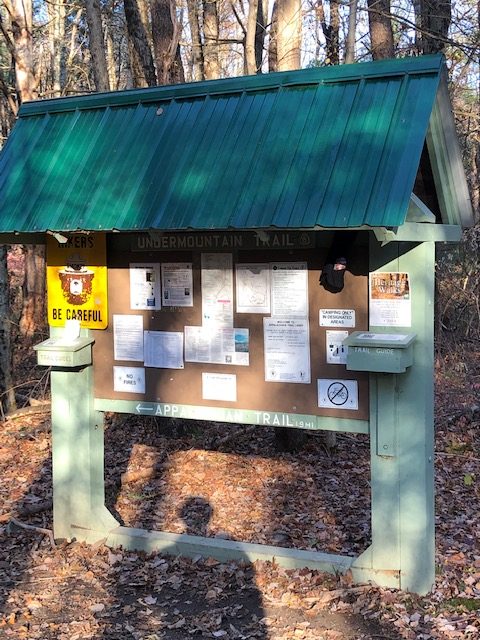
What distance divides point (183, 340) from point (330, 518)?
Answer: 2223 mm

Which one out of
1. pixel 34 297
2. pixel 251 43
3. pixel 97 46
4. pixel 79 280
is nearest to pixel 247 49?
pixel 251 43

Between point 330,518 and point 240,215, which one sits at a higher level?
point 240,215

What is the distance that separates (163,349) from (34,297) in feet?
42.9

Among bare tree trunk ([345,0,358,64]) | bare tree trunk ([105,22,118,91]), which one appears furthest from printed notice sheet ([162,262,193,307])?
bare tree trunk ([105,22,118,91])

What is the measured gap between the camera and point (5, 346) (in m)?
9.98

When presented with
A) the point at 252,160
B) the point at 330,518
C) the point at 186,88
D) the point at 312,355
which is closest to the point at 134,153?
the point at 186,88

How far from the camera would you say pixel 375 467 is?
175 inches

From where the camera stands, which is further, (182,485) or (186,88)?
(182,485)

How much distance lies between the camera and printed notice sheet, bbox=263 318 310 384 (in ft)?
15.1

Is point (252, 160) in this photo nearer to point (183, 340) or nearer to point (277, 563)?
point (183, 340)

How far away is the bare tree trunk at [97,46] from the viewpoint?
34.1 ft

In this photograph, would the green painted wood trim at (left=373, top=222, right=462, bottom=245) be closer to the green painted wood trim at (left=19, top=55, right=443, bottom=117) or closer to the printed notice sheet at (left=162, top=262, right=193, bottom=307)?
the green painted wood trim at (left=19, top=55, right=443, bottom=117)

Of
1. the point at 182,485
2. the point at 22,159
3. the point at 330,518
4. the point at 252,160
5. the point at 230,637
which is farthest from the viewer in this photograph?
the point at 182,485

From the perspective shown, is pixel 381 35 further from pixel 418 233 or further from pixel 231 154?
pixel 418 233
